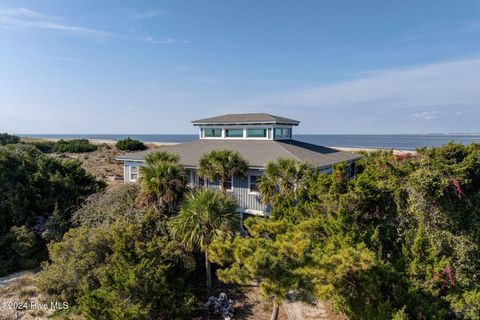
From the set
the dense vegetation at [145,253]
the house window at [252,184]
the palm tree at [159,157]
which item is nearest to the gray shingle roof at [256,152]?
the house window at [252,184]

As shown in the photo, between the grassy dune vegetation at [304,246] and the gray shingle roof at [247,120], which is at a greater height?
the gray shingle roof at [247,120]

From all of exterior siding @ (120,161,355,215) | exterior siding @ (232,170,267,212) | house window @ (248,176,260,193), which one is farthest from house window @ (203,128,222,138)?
house window @ (248,176,260,193)

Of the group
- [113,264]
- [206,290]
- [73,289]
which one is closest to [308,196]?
[206,290]

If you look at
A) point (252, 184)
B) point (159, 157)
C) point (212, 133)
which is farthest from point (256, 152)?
point (212, 133)

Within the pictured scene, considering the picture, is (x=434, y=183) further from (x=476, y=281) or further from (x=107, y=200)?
(x=107, y=200)

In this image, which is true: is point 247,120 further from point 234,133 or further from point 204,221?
point 204,221

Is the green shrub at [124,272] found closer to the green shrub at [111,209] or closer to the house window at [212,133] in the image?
the green shrub at [111,209]

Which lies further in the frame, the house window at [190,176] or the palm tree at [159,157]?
the house window at [190,176]
